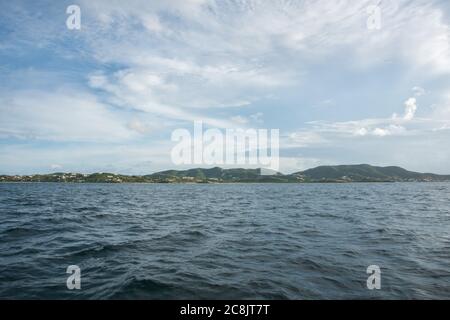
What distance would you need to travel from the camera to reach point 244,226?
30.2 metres

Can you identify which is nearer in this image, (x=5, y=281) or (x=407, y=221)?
(x=5, y=281)

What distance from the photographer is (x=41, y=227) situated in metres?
28.1

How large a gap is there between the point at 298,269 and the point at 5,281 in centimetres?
1331
